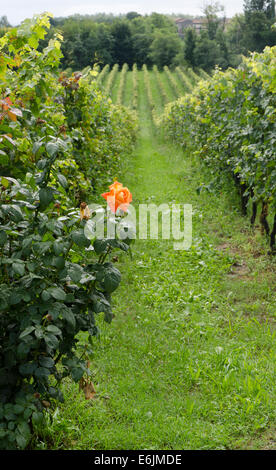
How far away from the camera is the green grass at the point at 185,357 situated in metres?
2.35

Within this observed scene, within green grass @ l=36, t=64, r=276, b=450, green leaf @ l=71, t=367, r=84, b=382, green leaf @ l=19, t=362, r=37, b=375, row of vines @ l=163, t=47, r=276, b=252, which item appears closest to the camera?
green leaf @ l=19, t=362, r=37, b=375

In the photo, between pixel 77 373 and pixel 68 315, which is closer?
pixel 68 315

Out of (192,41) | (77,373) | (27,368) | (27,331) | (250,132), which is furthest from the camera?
(192,41)

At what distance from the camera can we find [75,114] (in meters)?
4.80

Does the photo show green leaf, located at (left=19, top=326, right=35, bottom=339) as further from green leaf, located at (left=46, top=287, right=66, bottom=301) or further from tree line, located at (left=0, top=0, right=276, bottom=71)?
tree line, located at (left=0, top=0, right=276, bottom=71)

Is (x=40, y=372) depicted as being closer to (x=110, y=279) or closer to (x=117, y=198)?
(x=110, y=279)

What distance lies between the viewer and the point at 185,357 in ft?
10.1

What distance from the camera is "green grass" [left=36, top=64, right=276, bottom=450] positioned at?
7.70 ft

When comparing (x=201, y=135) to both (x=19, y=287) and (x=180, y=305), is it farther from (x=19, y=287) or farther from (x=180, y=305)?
(x=19, y=287)

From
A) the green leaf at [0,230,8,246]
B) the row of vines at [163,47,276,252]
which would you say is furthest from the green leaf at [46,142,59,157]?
the row of vines at [163,47,276,252]

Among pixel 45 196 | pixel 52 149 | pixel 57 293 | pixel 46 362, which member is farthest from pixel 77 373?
pixel 52 149

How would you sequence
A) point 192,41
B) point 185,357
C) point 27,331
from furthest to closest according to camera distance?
1. point 192,41
2. point 185,357
3. point 27,331

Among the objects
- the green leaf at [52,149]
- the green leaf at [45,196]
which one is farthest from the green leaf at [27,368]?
the green leaf at [52,149]

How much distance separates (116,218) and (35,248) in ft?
1.17
